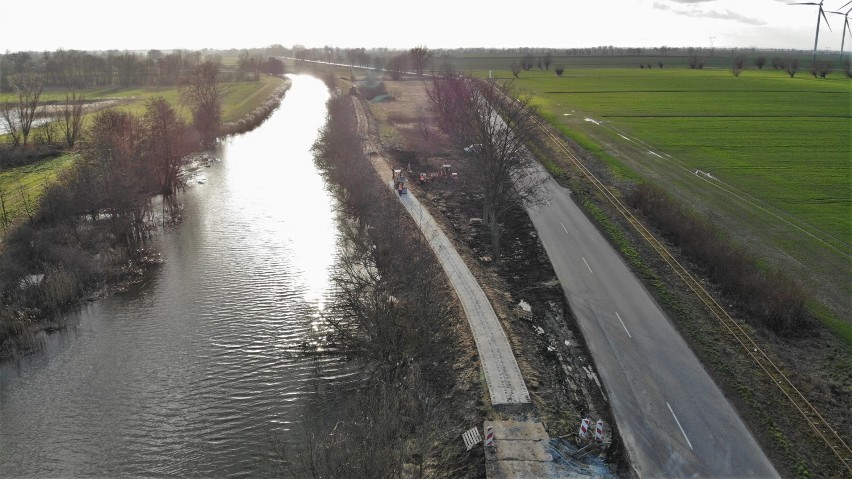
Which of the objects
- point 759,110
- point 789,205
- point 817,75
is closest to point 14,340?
point 789,205

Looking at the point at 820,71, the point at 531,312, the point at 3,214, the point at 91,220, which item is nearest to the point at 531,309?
the point at 531,312

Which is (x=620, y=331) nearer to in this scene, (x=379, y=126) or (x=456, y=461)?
(x=456, y=461)

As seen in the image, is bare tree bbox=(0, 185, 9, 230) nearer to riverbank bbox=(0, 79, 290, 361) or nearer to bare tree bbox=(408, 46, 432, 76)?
riverbank bbox=(0, 79, 290, 361)

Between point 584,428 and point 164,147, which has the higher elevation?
point 164,147

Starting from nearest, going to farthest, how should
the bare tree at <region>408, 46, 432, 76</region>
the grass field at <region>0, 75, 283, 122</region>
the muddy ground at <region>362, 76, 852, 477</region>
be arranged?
1. the muddy ground at <region>362, 76, 852, 477</region>
2. the grass field at <region>0, 75, 283, 122</region>
3. the bare tree at <region>408, 46, 432, 76</region>

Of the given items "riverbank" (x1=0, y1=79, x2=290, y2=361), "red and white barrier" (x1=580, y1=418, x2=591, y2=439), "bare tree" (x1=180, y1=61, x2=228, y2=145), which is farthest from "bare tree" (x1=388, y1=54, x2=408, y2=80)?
"red and white barrier" (x1=580, y1=418, x2=591, y2=439)

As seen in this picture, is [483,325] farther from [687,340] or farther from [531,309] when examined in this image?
[687,340]
